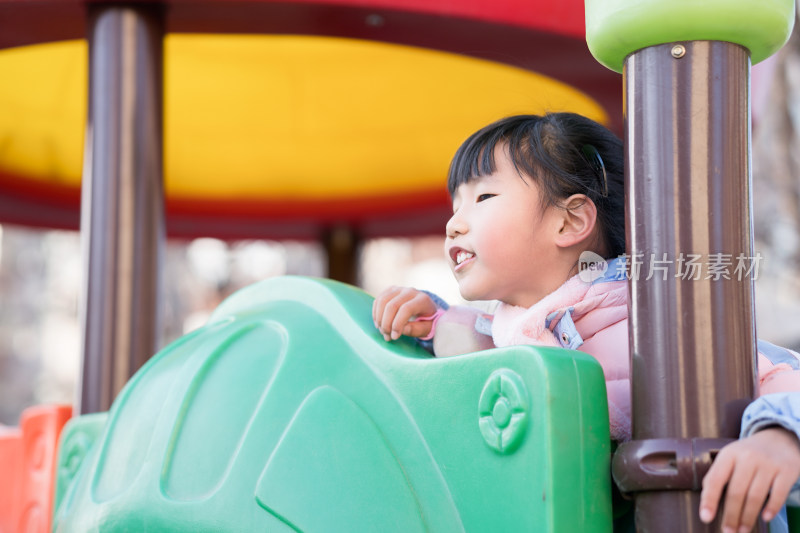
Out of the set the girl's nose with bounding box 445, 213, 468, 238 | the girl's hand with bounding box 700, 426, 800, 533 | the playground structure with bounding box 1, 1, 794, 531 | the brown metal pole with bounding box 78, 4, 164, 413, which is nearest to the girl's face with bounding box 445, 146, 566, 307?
the girl's nose with bounding box 445, 213, 468, 238

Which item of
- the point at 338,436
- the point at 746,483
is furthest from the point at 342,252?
the point at 746,483

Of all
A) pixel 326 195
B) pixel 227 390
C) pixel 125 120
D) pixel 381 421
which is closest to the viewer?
pixel 381 421

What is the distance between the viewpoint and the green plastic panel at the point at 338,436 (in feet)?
2.93

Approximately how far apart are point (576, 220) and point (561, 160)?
83 mm

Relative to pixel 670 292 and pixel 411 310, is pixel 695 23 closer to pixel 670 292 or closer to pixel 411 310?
pixel 670 292

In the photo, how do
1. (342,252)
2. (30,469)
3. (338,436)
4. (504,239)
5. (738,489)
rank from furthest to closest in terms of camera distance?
(342,252) → (30,469) → (504,239) → (338,436) → (738,489)

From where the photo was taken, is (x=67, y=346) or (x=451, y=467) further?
(x=67, y=346)

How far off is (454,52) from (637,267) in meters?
1.44

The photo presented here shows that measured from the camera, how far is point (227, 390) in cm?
121

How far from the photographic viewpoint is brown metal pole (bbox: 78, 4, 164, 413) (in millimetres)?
2031

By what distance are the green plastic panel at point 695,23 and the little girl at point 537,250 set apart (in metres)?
0.31

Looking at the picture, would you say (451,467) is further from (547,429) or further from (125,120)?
(125,120)

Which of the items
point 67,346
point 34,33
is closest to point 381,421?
point 34,33

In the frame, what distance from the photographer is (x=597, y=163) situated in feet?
4.22
